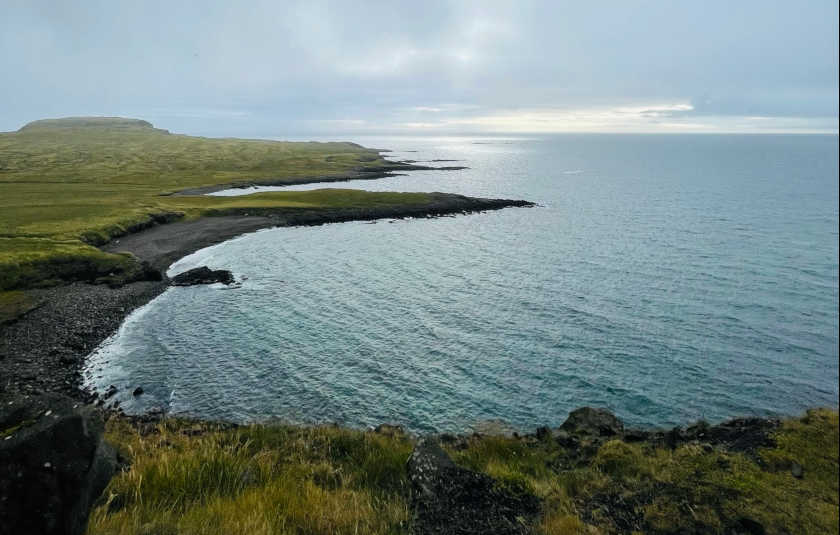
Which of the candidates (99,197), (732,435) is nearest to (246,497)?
(732,435)

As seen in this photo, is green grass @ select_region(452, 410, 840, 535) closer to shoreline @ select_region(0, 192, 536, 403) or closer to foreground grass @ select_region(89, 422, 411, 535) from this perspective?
foreground grass @ select_region(89, 422, 411, 535)

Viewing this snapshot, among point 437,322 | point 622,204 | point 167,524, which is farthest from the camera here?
point 622,204

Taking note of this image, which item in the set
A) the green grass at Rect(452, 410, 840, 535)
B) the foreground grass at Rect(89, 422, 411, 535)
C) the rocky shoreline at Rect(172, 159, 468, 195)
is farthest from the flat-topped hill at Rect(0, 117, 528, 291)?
the green grass at Rect(452, 410, 840, 535)

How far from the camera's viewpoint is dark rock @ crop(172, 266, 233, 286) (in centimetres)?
5362

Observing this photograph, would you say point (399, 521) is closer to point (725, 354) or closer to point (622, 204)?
point (725, 354)

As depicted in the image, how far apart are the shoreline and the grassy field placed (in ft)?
11.9

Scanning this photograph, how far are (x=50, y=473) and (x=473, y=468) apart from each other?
11724 mm

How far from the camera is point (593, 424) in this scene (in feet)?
80.3

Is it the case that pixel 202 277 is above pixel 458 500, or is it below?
below

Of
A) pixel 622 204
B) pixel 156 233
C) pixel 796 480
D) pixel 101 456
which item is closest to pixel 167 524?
pixel 101 456

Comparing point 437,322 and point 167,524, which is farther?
point 437,322

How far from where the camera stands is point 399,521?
32.5 feet

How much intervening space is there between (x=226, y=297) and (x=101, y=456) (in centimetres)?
4470

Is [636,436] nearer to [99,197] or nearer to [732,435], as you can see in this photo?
[732,435]
